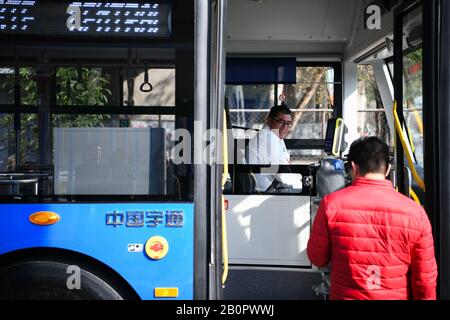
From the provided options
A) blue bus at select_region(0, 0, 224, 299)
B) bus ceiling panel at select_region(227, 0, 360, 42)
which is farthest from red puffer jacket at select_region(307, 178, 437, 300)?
bus ceiling panel at select_region(227, 0, 360, 42)

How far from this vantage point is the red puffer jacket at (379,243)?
240cm

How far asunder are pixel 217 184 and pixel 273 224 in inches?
67.8

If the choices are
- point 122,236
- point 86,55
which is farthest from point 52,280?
point 86,55

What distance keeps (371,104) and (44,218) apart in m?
4.28

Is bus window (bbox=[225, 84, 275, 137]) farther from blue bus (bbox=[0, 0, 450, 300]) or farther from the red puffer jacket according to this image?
the red puffer jacket

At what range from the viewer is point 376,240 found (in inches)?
94.8

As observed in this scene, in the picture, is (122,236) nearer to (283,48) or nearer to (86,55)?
(86,55)

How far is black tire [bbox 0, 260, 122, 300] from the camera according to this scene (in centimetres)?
293

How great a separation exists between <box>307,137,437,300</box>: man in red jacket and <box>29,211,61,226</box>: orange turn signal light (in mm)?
1399

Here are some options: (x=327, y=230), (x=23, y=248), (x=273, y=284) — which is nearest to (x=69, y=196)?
(x=23, y=248)

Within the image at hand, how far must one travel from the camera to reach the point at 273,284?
4.25 metres

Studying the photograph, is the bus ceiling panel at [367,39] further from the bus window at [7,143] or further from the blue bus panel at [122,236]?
the bus window at [7,143]

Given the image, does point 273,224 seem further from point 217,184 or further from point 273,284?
point 217,184

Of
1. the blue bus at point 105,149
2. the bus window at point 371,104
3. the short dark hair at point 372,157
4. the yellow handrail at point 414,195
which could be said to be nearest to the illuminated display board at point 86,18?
the blue bus at point 105,149
